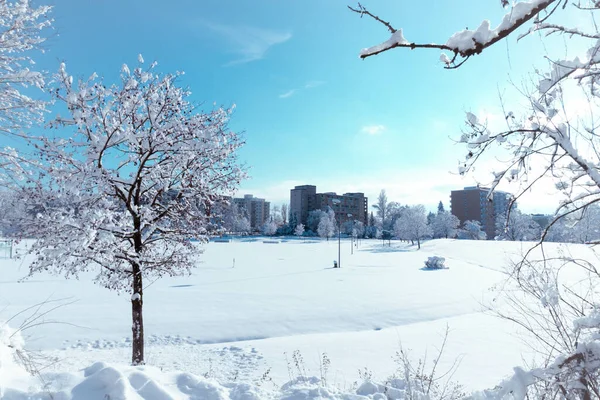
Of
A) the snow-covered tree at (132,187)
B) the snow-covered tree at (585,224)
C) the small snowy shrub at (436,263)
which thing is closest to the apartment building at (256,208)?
the small snowy shrub at (436,263)

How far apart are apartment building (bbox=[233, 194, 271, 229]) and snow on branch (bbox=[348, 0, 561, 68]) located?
5764 inches

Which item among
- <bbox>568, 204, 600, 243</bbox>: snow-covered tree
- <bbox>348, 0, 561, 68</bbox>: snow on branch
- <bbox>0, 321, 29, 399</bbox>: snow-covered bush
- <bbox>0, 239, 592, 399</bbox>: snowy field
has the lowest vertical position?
<bbox>0, 239, 592, 399</bbox>: snowy field

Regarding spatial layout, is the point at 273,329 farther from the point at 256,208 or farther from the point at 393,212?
the point at 256,208

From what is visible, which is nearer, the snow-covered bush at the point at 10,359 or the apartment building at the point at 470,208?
the snow-covered bush at the point at 10,359

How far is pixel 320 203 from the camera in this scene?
439 feet

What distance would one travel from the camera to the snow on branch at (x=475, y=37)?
1.86 m

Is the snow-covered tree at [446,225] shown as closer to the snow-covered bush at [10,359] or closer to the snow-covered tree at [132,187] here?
the snow-covered tree at [132,187]

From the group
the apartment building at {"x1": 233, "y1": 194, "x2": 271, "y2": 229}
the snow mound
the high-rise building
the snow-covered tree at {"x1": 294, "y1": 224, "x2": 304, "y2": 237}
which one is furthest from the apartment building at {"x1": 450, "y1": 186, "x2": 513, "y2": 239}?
the snow mound

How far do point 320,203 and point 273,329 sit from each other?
120898mm

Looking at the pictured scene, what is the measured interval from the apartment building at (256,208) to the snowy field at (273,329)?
128 metres

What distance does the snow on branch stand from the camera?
6.10 ft

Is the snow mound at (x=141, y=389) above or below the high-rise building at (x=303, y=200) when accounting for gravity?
below

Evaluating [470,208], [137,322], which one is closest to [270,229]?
[470,208]

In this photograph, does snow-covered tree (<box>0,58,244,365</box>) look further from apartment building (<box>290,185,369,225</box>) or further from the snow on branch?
apartment building (<box>290,185,369,225</box>)
